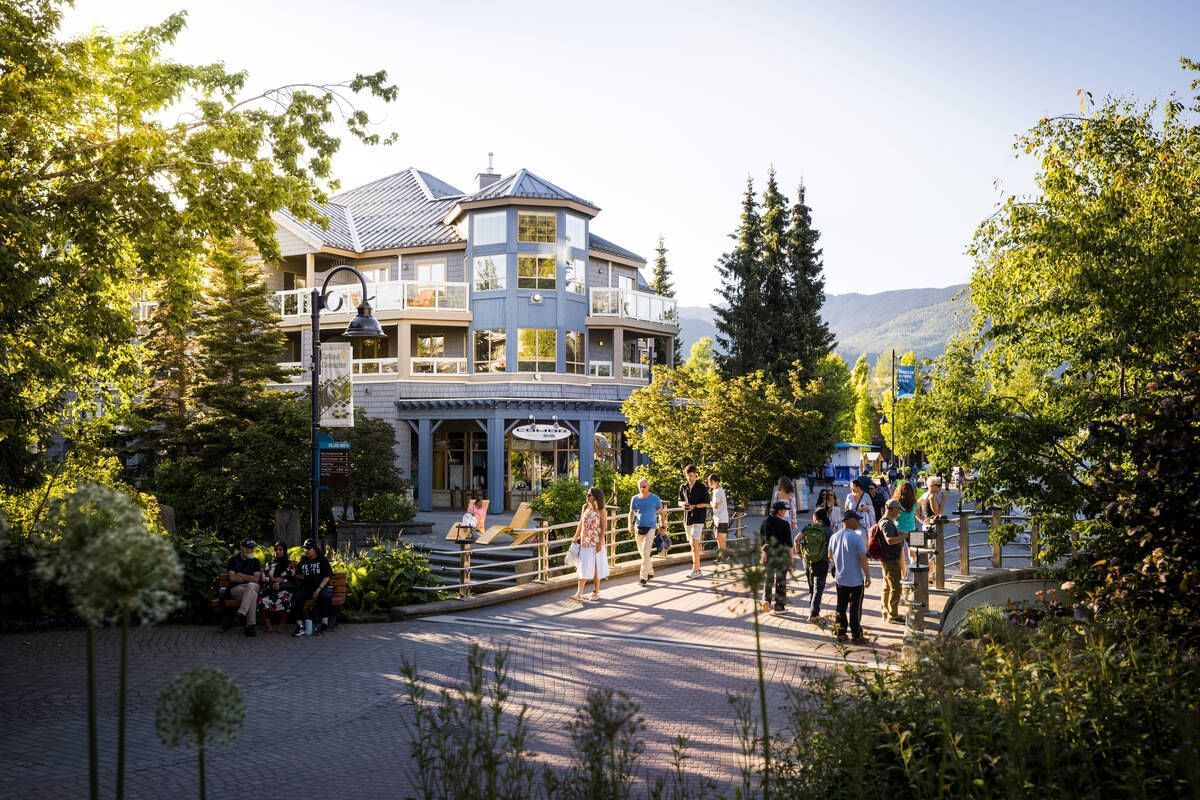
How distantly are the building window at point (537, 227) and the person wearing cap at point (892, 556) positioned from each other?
26.4 m

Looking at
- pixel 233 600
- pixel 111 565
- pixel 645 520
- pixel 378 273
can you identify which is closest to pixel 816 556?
pixel 645 520

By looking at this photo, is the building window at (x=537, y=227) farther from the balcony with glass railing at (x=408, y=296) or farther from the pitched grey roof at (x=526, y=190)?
the balcony with glass railing at (x=408, y=296)

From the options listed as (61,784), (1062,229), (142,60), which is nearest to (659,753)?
(61,784)

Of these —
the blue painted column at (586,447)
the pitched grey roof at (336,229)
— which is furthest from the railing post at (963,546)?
the pitched grey roof at (336,229)

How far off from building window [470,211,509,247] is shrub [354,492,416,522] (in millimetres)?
14551

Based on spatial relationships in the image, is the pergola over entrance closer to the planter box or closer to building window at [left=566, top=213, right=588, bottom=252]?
building window at [left=566, top=213, right=588, bottom=252]

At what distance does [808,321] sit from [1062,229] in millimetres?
36814

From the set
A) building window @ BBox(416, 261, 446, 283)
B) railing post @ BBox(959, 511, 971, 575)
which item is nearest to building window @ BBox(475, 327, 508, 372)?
building window @ BBox(416, 261, 446, 283)

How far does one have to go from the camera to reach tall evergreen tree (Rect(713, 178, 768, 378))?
46309mm

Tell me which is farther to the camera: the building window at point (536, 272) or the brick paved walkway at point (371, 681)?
the building window at point (536, 272)

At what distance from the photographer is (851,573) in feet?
39.7

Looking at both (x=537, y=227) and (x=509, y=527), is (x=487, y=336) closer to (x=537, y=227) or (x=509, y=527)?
(x=537, y=227)

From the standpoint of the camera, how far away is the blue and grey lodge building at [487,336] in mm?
37438

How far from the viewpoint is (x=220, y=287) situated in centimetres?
2909
